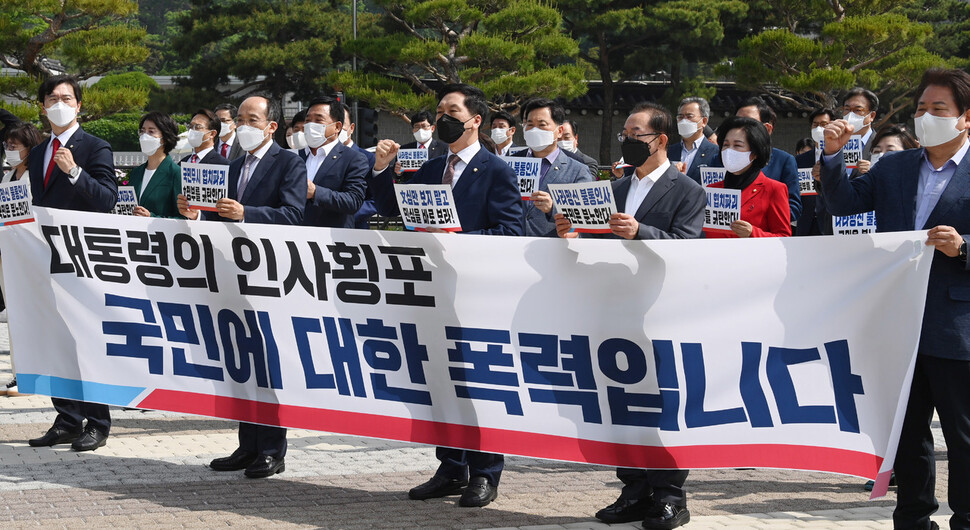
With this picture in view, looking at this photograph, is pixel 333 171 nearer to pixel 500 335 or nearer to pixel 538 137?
pixel 538 137

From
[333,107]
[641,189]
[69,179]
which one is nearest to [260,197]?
[69,179]

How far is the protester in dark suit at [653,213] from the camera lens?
5.41 meters

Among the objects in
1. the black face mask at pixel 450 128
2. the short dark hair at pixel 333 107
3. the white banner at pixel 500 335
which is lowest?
the white banner at pixel 500 335

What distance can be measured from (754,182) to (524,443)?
2.07m

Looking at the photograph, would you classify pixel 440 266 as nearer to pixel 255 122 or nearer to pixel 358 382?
pixel 358 382

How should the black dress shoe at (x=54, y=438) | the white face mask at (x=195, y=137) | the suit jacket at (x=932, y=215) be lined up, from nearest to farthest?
1. the suit jacket at (x=932, y=215)
2. the black dress shoe at (x=54, y=438)
3. the white face mask at (x=195, y=137)

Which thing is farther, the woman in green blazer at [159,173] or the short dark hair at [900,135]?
the woman in green blazer at [159,173]

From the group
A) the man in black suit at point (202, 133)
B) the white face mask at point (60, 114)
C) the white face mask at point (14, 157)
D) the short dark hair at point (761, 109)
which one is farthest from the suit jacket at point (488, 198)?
the man in black suit at point (202, 133)

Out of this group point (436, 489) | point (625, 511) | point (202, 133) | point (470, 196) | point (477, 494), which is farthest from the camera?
point (202, 133)

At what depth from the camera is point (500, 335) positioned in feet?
17.9

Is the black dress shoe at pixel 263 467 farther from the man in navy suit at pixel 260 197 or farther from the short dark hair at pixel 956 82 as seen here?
the short dark hair at pixel 956 82

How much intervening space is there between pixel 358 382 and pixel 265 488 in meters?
0.93

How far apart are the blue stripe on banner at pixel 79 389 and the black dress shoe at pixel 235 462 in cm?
62

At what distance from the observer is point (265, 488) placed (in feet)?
20.3
